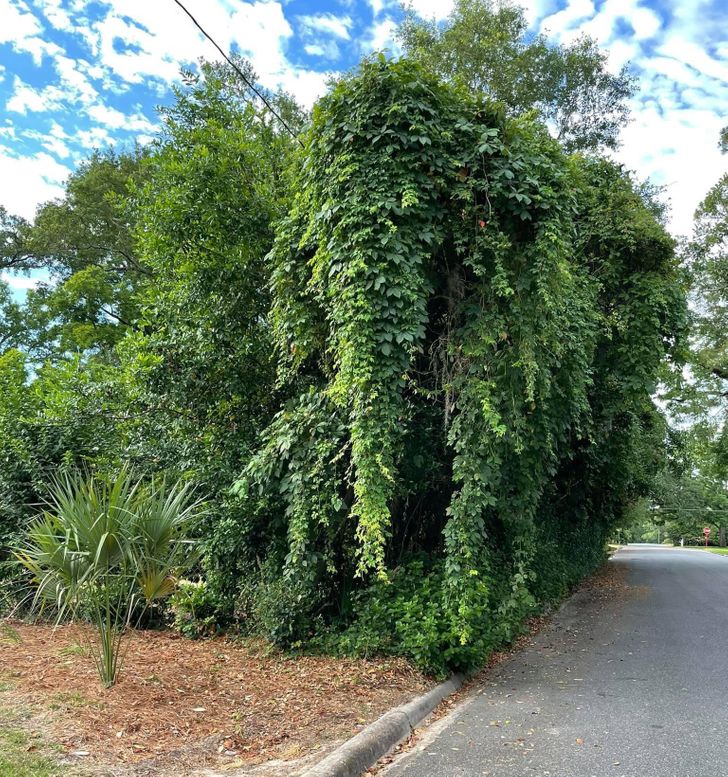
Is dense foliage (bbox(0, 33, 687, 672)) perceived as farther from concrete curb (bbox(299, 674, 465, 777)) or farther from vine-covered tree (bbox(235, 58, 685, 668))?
concrete curb (bbox(299, 674, 465, 777))

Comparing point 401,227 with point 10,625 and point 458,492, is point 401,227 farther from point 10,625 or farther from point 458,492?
point 10,625

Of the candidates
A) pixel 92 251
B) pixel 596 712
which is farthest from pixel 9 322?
pixel 596 712

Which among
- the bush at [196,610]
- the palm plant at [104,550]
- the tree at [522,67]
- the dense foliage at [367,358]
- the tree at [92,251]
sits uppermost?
the tree at [522,67]

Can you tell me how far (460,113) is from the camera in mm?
6457

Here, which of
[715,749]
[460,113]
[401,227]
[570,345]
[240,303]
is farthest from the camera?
[240,303]

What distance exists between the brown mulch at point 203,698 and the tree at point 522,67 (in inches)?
513

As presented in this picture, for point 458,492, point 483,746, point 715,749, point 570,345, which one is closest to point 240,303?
point 458,492

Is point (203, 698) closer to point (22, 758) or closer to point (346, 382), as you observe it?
point (22, 758)

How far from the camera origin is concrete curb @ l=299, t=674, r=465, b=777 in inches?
145

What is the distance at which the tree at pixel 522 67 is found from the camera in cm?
1477

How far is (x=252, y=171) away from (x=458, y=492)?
16.9 feet

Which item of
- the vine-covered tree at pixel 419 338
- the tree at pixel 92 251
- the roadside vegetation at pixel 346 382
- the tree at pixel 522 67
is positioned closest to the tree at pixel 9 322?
the tree at pixel 92 251

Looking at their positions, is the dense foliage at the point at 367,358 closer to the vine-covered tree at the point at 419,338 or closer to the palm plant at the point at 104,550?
the vine-covered tree at the point at 419,338

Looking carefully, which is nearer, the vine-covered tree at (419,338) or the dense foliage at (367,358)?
the vine-covered tree at (419,338)
